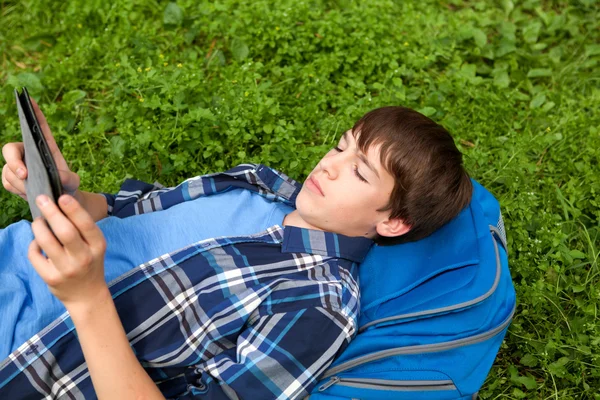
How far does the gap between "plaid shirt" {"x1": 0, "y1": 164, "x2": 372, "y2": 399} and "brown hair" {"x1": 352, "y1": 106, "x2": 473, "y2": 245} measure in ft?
0.90

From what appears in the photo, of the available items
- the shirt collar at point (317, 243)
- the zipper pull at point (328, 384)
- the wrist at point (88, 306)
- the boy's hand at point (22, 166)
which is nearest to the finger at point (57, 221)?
the wrist at point (88, 306)

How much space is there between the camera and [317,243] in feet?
9.00

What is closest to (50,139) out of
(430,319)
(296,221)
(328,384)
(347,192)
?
(296,221)

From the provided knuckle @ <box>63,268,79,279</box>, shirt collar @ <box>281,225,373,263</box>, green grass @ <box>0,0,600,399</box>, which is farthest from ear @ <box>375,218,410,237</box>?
knuckle @ <box>63,268,79,279</box>

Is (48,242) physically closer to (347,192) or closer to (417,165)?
(347,192)

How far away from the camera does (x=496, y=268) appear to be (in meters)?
2.82

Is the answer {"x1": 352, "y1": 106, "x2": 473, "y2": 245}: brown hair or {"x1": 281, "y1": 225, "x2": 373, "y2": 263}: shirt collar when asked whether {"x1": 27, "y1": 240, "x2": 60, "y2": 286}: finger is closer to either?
{"x1": 281, "y1": 225, "x2": 373, "y2": 263}: shirt collar

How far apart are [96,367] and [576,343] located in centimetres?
234

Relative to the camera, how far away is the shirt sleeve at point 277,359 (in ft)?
7.61

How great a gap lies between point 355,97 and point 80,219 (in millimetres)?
2636

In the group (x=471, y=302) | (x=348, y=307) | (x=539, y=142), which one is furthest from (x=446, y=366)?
(x=539, y=142)

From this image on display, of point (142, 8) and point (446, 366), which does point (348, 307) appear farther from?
point (142, 8)

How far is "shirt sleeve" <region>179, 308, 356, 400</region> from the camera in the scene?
2320 mm

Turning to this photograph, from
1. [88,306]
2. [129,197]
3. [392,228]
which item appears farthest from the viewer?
[129,197]
